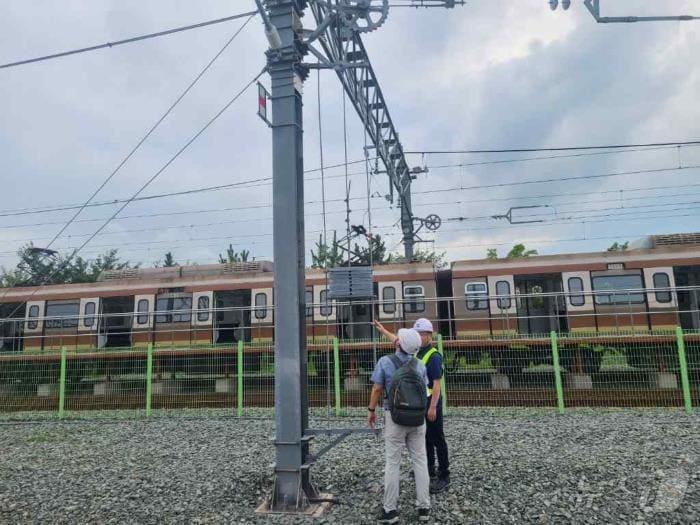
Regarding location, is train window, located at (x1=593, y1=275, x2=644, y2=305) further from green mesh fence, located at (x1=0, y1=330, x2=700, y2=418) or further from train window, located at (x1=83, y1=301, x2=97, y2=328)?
train window, located at (x1=83, y1=301, x2=97, y2=328)

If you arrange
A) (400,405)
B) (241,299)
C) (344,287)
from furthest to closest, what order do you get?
(241,299) → (344,287) → (400,405)

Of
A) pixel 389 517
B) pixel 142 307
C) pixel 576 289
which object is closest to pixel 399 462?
pixel 389 517

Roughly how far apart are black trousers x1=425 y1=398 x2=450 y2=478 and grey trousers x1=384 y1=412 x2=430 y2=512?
72cm

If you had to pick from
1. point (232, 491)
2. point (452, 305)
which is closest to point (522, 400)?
point (452, 305)

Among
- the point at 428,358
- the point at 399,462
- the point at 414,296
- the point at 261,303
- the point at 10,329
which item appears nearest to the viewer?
the point at 399,462

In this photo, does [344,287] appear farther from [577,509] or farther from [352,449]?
[577,509]

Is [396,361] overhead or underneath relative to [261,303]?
underneath

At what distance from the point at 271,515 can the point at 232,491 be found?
86cm

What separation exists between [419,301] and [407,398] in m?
7.89

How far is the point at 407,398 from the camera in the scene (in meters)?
5.18

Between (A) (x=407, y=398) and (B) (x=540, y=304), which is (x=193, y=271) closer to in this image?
(B) (x=540, y=304)

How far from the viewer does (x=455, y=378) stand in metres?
13.1

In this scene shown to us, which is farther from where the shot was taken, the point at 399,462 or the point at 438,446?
the point at 438,446

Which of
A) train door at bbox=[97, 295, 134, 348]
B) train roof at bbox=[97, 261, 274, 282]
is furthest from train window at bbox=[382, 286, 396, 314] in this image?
train door at bbox=[97, 295, 134, 348]
